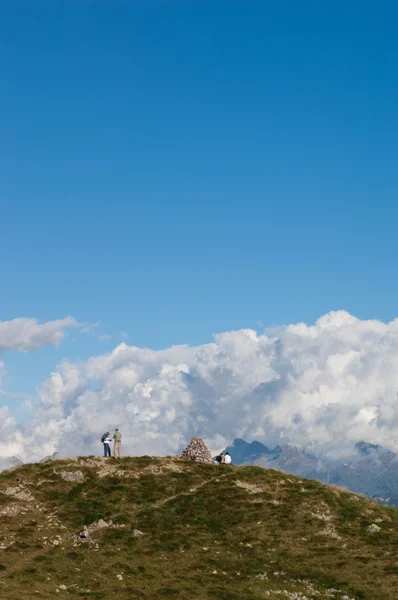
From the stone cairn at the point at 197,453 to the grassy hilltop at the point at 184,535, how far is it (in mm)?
2504

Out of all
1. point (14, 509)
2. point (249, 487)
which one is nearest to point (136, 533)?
point (14, 509)

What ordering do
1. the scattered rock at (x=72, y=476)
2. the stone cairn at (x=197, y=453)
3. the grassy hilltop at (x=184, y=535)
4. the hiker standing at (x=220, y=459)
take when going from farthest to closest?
1. the hiker standing at (x=220, y=459)
2. the stone cairn at (x=197, y=453)
3. the scattered rock at (x=72, y=476)
4. the grassy hilltop at (x=184, y=535)

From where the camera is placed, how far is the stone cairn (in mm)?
87375

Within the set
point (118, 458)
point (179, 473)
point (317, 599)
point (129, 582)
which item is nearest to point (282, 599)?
point (317, 599)

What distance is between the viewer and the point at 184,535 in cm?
6462

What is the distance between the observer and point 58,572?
53.5 m

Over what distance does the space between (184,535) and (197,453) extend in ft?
76.6

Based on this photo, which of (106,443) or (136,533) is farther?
(106,443)

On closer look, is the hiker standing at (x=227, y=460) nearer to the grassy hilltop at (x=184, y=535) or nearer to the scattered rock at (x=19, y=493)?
the grassy hilltop at (x=184, y=535)

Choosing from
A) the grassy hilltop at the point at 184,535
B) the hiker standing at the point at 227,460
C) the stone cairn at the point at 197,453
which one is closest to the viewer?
the grassy hilltop at the point at 184,535

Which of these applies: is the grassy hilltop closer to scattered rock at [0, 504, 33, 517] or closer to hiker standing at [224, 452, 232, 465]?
scattered rock at [0, 504, 33, 517]

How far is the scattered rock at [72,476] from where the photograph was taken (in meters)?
76.9

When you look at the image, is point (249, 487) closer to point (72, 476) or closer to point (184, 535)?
point (184, 535)

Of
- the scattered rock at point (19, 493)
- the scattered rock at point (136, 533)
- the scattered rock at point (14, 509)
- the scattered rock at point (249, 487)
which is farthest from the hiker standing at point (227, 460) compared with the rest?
the scattered rock at point (14, 509)
